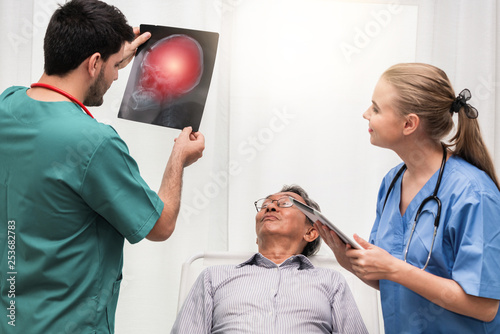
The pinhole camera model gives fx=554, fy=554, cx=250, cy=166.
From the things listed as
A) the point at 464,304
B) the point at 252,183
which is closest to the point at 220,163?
the point at 252,183

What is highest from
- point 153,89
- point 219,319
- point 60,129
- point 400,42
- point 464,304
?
point 400,42

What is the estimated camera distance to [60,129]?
137 cm

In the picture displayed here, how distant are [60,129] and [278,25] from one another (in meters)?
1.53

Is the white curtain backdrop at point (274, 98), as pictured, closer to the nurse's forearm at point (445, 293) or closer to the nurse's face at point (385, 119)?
the nurse's face at point (385, 119)

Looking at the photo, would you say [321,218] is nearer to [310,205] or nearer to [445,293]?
[445,293]

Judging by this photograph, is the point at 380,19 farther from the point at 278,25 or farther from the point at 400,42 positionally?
the point at 278,25

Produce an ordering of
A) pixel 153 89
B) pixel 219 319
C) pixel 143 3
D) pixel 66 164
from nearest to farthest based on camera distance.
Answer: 1. pixel 66 164
2. pixel 153 89
3. pixel 219 319
4. pixel 143 3

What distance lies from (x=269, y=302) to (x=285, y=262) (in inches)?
8.8

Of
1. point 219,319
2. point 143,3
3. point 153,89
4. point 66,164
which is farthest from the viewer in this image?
point 143,3

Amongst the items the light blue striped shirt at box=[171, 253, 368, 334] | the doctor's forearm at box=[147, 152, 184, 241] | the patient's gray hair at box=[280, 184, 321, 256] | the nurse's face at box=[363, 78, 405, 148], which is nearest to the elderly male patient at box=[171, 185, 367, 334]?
the light blue striped shirt at box=[171, 253, 368, 334]

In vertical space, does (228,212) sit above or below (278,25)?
below

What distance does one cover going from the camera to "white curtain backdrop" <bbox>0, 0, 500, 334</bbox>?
2.59 metres

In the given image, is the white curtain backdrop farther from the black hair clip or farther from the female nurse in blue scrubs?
the black hair clip

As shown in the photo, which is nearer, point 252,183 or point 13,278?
point 13,278
